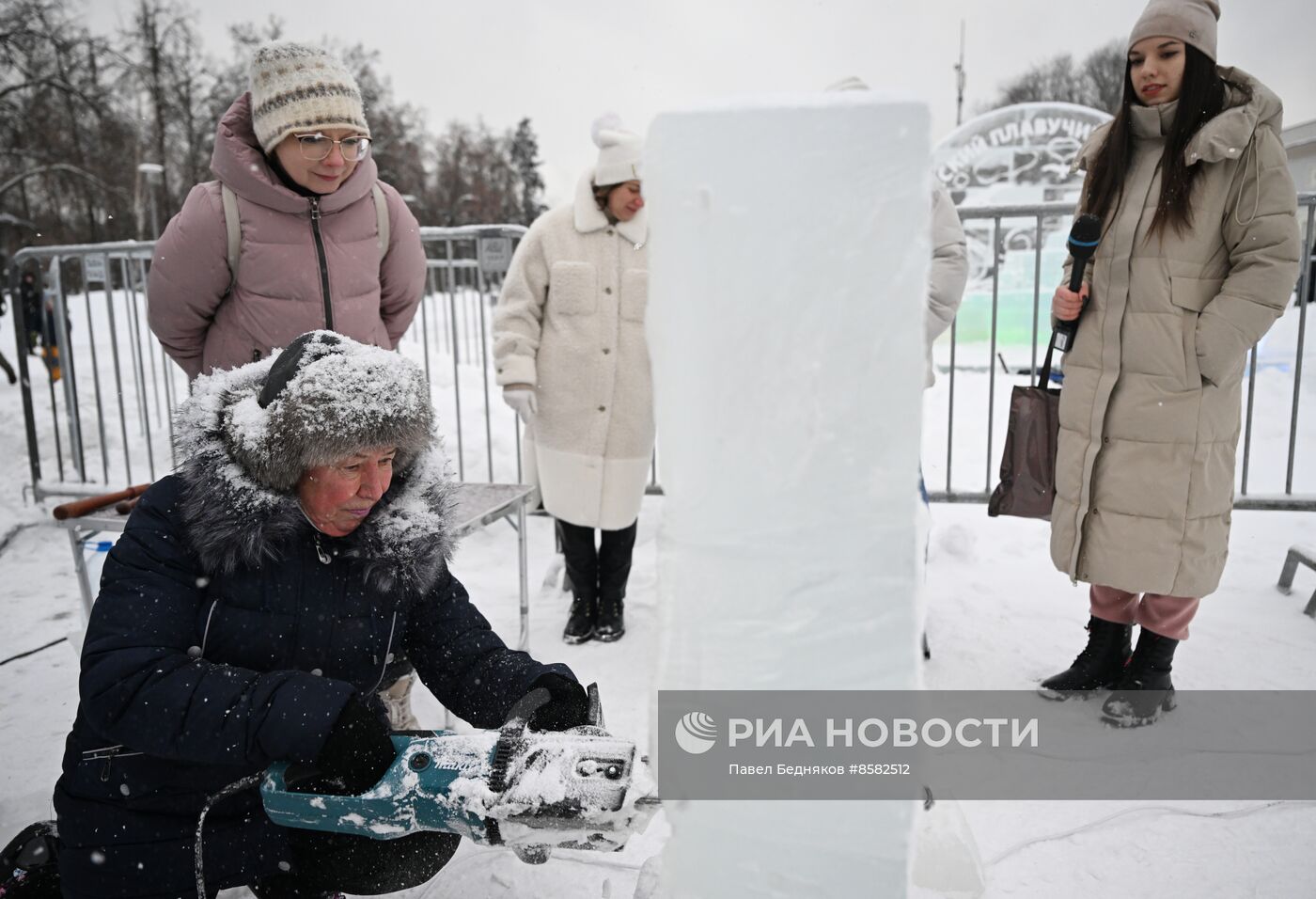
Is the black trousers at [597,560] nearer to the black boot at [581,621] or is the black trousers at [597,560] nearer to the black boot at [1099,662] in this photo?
the black boot at [581,621]

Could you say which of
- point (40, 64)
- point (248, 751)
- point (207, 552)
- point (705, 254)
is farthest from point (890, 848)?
point (40, 64)

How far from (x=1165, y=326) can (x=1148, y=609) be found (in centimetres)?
91

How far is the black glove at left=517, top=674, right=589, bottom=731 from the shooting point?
1.61 meters

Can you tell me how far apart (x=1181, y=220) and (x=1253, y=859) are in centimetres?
174

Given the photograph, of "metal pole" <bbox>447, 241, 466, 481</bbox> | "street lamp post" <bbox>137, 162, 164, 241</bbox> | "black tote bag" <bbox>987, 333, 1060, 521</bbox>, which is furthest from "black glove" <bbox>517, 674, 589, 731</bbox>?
"street lamp post" <bbox>137, 162, 164, 241</bbox>

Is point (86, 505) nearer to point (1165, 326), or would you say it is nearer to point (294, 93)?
point (294, 93)

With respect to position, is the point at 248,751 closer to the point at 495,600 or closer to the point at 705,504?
the point at 705,504

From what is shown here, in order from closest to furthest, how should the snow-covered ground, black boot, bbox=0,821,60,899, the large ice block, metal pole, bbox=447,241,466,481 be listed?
the large ice block
black boot, bbox=0,821,60,899
the snow-covered ground
metal pole, bbox=447,241,466,481

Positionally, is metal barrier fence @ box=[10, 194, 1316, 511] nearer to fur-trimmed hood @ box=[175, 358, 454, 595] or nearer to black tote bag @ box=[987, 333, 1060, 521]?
black tote bag @ box=[987, 333, 1060, 521]

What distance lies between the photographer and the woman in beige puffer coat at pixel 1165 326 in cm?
244

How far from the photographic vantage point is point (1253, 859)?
2109 mm

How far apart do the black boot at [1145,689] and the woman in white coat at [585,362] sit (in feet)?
6.06

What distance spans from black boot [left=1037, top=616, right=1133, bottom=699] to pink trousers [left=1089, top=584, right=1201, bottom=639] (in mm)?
46

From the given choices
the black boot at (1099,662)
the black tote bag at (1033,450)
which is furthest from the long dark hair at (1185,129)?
the black boot at (1099,662)
